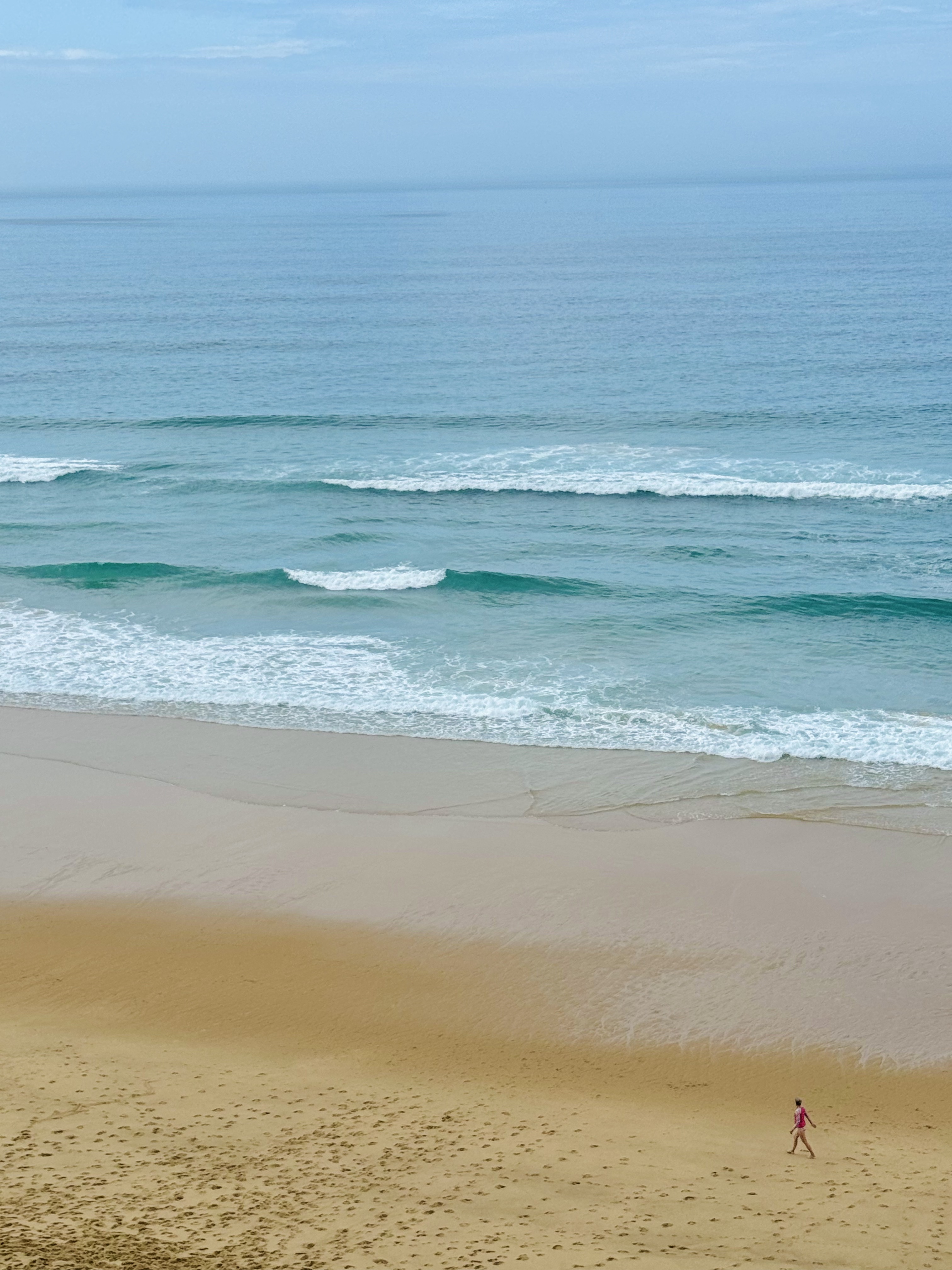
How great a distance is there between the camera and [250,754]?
23.3 meters

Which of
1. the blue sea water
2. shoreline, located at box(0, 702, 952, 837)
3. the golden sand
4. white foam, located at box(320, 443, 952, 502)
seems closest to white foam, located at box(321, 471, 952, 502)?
white foam, located at box(320, 443, 952, 502)

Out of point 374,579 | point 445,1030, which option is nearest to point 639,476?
point 374,579

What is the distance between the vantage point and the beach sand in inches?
467

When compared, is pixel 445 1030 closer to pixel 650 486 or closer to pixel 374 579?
pixel 374 579

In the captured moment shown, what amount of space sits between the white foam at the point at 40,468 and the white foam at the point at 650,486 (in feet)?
27.8

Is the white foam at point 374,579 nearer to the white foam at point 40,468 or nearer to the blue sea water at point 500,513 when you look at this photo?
the blue sea water at point 500,513

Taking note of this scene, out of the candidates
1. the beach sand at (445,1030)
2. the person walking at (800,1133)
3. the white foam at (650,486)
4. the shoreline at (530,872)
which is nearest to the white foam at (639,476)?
the white foam at (650,486)

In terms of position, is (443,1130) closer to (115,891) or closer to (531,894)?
(531,894)

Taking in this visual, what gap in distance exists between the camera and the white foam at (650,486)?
37.0 m

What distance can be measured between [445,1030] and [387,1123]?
7.51 feet

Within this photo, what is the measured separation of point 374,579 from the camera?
106ft

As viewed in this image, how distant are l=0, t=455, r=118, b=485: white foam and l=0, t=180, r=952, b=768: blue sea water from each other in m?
0.17

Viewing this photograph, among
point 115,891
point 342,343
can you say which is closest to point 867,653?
point 115,891

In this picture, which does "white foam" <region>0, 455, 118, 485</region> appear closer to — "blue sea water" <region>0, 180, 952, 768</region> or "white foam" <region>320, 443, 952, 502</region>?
"blue sea water" <region>0, 180, 952, 768</region>
